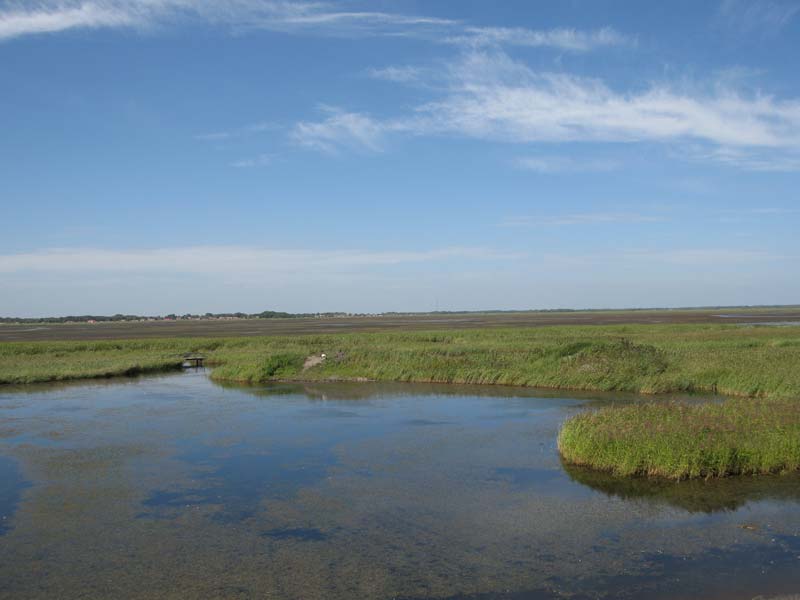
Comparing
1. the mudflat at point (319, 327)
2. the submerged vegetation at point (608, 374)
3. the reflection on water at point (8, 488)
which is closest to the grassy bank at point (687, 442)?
the submerged vegetation at point (608, 374)

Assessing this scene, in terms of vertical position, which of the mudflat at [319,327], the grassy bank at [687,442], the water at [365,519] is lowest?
the water at [365,519]

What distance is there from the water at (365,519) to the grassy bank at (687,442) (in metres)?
0.52

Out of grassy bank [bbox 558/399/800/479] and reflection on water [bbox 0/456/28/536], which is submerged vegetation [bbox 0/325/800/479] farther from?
reflection on water [bbox 0/456/28/536]

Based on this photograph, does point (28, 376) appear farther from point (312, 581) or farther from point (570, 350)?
point (312, 581)

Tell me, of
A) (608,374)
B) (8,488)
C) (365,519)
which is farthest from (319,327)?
(365,519)

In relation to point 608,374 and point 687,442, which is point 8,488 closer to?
point 687,442

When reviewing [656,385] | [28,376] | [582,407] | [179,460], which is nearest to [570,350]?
[656,385]

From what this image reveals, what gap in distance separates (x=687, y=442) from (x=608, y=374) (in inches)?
523

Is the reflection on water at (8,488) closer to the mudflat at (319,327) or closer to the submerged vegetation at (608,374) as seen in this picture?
the submerged vegetation at (608,374)

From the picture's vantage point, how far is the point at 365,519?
38.1 ft

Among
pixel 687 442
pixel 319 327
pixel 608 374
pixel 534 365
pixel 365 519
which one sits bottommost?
pixel 365 519

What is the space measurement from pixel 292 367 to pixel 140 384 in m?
7.26

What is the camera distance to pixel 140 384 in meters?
32.1

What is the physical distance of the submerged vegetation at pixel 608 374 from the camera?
1410 cm
